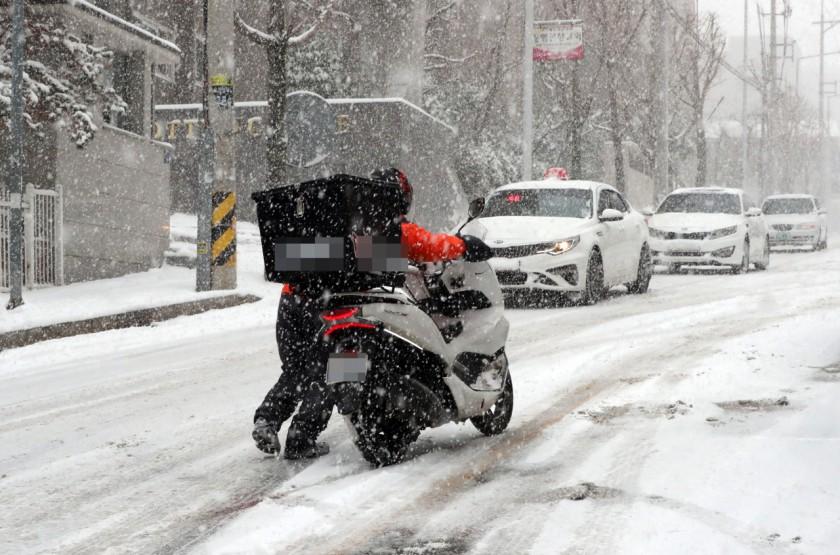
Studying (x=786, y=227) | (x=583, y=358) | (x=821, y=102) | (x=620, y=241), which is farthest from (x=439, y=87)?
(x=821, y=102)

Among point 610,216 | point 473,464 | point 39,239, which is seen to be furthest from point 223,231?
point 473,464

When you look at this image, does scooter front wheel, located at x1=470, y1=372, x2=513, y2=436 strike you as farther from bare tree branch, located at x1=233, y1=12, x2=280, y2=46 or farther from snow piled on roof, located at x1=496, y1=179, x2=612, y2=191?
bare tree branch, located at x1=233, y1=12, x2=280, y2=46

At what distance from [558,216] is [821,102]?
69789 mm

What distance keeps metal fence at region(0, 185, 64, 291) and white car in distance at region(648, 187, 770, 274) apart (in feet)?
34.8

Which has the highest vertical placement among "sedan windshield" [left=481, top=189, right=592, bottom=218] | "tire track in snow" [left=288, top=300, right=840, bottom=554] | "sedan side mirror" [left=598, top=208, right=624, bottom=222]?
"sedan windshield" [left=481, top=189, right=592, bottom=218]

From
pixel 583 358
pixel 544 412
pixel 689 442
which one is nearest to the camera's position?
pixel 689 442

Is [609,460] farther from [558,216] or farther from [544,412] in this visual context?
[558,216]

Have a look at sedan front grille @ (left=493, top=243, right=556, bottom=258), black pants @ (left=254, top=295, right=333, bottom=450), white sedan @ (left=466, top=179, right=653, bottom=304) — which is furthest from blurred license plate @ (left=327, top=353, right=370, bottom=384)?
sedan front grille @ (left=493, top=243, right=556, bottom=258)

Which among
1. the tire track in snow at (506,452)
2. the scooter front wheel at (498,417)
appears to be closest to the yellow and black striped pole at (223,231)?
the tire track in snow at (506,452)

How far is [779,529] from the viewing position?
4598 mm

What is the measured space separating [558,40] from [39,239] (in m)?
13.3

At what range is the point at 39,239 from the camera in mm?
16172

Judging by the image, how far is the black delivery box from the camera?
5457 millimetres

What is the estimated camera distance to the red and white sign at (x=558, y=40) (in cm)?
2525
